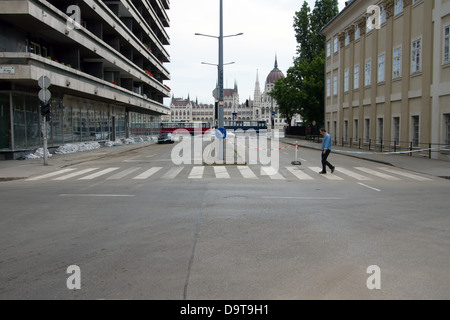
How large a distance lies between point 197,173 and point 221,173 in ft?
3.09

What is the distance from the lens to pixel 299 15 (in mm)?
62406

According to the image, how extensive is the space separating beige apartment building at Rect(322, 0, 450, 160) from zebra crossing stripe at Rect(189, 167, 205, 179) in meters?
13.0

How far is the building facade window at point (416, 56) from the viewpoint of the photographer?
25531 millimetres

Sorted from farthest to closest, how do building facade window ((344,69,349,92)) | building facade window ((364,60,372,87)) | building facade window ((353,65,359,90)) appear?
building facade window ((344,69,349,92)) → building facade window ((353,65,359,90)) → building facade window ((364,60,372,87))

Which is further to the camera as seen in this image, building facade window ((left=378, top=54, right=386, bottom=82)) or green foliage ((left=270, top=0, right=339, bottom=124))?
green foliage ((left=270, top=0, right=339, bottom=124))

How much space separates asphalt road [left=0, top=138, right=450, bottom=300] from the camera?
15.5 ft

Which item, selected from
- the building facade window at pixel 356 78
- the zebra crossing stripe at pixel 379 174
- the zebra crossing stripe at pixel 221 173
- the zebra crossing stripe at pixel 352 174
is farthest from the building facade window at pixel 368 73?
the zebra crossing stripe at pixel 221 173

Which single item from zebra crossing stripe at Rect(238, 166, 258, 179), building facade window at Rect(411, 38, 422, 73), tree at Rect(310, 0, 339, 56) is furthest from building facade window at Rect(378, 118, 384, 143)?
tree at Rect(310, 0, 339, 56)

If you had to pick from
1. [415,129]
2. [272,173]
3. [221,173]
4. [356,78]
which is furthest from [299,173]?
[356,78]

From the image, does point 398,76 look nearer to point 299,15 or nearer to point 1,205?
point 1,205

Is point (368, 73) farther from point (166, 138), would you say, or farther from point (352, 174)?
point (166, 138)

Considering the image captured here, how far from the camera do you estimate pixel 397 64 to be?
2884 centimetres

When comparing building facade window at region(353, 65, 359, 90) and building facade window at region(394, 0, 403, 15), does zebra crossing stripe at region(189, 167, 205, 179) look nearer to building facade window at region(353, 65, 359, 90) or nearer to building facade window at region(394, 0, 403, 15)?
building facade window at region(394, 0, 403, 15)
